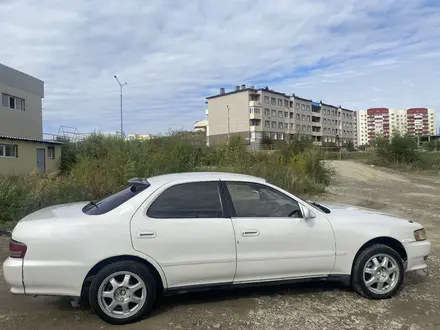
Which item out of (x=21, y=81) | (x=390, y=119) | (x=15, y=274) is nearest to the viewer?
(x=15, y=274)

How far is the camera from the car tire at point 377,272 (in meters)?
4.71

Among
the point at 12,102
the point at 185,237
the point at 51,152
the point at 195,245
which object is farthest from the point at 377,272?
the point at 12,102

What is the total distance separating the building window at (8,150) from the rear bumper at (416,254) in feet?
81.2

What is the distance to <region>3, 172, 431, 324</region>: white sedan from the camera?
3969mm

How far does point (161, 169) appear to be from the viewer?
1377cm

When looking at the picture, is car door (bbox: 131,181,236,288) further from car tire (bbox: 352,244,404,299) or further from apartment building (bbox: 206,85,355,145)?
apartment building (bbox: 206,85,355,145)

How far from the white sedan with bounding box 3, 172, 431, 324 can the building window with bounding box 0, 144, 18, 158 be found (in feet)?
73.4

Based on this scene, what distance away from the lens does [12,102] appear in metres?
30.1

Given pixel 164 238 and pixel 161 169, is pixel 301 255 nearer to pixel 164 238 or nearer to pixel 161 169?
pixel 164 238

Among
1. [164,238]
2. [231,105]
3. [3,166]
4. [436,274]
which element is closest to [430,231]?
[436,274]

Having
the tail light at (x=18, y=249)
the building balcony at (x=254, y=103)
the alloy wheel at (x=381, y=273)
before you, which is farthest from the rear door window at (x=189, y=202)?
the building balcony at (x=254, y=103)

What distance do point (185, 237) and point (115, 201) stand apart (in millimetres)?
926

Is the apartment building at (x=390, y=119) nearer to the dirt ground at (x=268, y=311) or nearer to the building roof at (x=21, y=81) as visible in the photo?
the building roof at (x=21, y=81)

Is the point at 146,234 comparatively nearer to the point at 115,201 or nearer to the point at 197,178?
the point at 115,201
